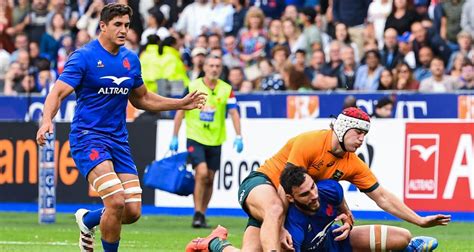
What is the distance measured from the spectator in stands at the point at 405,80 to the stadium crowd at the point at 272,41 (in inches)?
0.6

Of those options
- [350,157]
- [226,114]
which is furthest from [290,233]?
[226,114]

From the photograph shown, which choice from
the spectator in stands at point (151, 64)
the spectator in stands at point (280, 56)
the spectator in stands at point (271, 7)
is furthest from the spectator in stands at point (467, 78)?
the spectator in stands at point (271, 7)

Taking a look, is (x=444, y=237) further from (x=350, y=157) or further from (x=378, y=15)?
(x=378, y=15)

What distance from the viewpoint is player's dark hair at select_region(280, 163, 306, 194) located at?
1122 centimetres

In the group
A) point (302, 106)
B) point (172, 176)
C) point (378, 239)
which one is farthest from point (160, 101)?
point (302, 106)

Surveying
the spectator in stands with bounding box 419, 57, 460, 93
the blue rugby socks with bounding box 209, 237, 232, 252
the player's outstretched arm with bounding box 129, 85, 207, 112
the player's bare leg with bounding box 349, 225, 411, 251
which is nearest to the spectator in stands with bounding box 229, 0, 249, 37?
the spectator in stands with bounding box 419, 57, 460, 93

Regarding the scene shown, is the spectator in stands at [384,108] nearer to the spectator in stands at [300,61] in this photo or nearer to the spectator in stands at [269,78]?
the spectator in stands at [269,78]

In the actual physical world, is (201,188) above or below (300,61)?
below

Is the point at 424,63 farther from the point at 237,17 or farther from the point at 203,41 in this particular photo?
the point at 237,17

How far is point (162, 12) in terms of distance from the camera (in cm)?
2614

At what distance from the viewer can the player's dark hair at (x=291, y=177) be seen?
11219 mm

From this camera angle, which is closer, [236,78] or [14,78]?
[236,78]

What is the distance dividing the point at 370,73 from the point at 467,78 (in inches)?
66.6

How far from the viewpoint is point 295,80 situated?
76.6 feet
